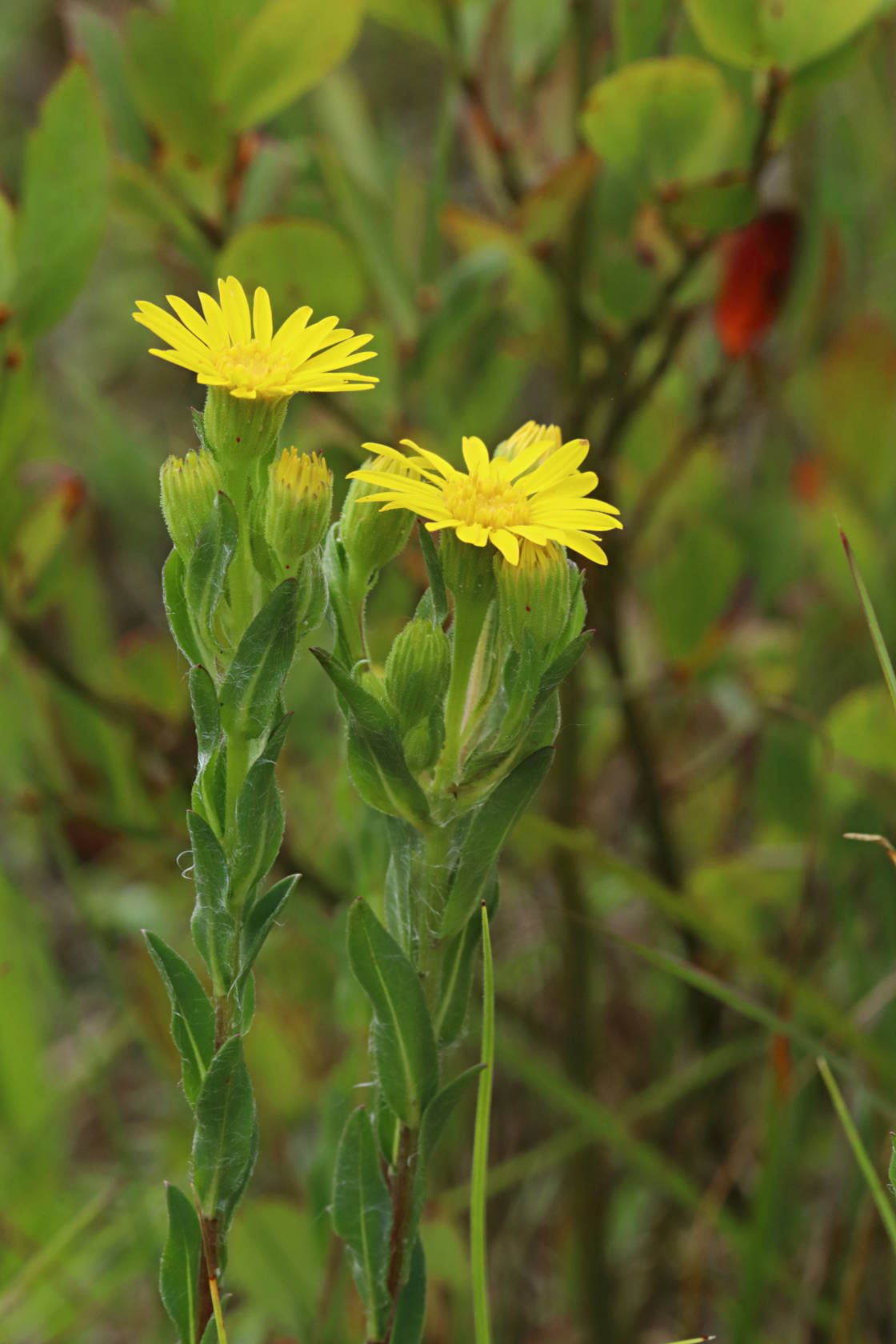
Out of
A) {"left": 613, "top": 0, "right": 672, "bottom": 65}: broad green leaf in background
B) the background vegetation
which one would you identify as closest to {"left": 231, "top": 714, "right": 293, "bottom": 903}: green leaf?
the background vegetation

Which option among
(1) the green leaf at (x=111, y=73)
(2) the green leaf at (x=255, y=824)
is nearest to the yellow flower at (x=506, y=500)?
(2) the green leaf at (x=255, y=824)

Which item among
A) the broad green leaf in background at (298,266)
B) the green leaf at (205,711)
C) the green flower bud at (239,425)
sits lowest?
the green leaf at (205,711)

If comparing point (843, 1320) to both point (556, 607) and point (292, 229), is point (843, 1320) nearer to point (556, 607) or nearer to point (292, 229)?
point (556, 607)

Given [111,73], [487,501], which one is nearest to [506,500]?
[487,501]

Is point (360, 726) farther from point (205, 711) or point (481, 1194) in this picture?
point (481, 1194)

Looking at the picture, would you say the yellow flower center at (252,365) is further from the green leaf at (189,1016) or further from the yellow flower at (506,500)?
the green leaf at (189,1016)

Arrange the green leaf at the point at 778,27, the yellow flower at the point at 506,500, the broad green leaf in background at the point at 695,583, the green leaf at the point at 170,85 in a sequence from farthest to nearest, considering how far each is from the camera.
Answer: the broad green leaf in background at the point at 695,583 → the green leaf at the point at 170,85 → the green leaf at the point at 778,27 → the yellow flower at the point at 506,500
